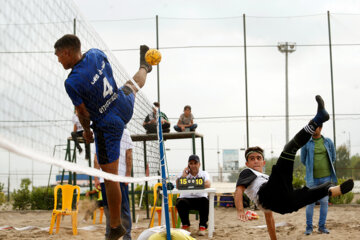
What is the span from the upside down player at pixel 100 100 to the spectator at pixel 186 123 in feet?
18.5

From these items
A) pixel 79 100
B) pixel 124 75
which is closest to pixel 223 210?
pixel 124 75

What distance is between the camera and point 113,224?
11.2 feet

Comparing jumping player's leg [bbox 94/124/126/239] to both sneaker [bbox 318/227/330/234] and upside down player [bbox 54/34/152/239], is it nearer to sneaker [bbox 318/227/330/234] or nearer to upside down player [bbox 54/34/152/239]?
upside down player [bbox 54/34/152/239]

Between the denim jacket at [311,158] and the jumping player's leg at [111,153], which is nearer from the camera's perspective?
the jumping player's leg at [111,153]

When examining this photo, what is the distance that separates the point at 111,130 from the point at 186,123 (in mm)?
6145

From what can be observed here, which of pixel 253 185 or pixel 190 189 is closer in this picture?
pixel 253 185

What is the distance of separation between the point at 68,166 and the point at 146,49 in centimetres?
213

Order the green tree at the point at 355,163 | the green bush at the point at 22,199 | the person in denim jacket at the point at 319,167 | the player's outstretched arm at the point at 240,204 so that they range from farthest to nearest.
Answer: the green tree at the point at 355,163
the green bush at the point at 22,199
the person in denim jacket at the point at 319,167
the player's outstretched arm at the point at 240,204

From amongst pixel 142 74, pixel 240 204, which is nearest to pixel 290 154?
pixel 240 204

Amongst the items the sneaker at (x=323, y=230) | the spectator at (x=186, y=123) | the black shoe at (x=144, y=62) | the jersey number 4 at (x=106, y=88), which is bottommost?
the sneaker at (x=323, y=230)

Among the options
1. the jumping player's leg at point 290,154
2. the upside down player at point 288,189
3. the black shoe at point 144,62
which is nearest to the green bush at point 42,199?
the black shoe at point 144,62

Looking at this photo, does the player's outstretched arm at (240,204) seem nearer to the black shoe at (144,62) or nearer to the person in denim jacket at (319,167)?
the black shoe at (144,62)

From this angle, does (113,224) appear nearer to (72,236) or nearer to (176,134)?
(72,236)

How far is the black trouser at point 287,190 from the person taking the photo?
3.90 meters
